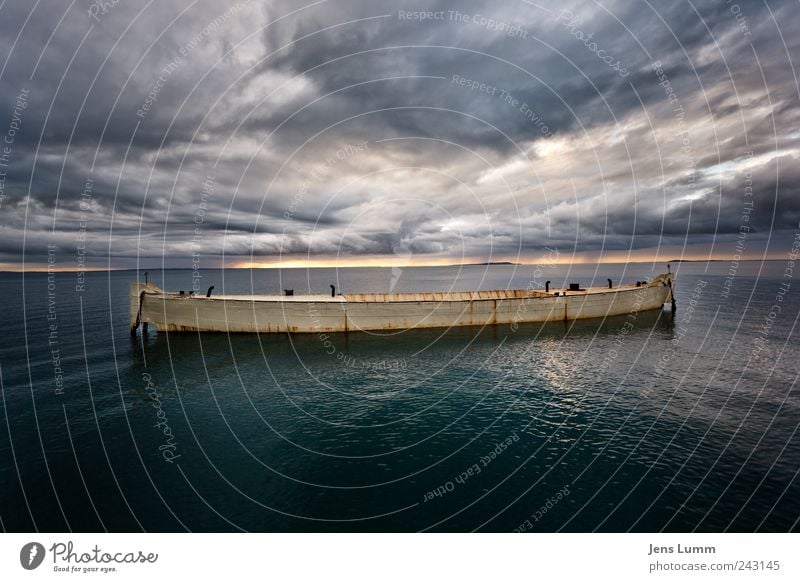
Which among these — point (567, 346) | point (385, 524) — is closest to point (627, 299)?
point (567, 346)

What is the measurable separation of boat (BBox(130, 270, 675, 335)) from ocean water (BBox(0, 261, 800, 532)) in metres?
7.53

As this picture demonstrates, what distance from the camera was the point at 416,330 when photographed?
50281mm

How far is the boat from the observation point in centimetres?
4641

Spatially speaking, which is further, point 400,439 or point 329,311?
point 329,311

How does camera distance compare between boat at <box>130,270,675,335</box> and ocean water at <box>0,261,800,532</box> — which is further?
boat at <box>130,270,675,335</box>

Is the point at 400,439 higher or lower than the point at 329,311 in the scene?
lower

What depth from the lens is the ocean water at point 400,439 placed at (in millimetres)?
14180

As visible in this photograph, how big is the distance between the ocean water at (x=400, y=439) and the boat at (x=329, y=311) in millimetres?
7530

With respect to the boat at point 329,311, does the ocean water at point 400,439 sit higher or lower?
Answer: lower

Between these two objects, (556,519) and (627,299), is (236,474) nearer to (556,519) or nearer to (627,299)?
(556,519)

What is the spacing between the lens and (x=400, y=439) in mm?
19828

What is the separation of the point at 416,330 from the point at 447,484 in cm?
3457

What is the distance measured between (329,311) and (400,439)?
29.9 m

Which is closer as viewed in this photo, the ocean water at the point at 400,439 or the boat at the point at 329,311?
A: the ocean water at the point at 400,439
